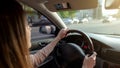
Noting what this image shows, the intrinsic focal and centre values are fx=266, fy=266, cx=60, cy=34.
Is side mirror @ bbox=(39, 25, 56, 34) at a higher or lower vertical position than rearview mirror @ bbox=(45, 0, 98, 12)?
lower

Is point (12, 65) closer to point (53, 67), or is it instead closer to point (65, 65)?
point (65, 65)

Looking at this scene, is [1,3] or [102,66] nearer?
[1,3]

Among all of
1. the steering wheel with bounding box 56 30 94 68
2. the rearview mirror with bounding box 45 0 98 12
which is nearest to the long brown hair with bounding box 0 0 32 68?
the rearview mirror with bounding box 45 0 98 12

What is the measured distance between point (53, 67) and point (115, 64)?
26.4 inches

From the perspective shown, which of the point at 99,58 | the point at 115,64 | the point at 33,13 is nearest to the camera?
the point at 115,64

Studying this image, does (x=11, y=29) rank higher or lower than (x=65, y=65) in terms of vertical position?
higher

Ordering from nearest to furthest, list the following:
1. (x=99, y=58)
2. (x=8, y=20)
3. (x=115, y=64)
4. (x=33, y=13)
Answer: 1. (x=8, y=20)
2. (x=115, y=64)
3. (x=99, y=58)
4. (x=33, y=13)

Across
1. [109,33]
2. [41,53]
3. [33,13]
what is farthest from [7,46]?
[109,33]

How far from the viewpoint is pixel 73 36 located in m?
2.77

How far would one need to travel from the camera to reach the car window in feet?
10.7

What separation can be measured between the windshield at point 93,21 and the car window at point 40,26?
0.67 feet

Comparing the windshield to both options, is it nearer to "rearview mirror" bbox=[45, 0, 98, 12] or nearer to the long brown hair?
"rearview mirror" bbox=[45, 0, 98, 12]

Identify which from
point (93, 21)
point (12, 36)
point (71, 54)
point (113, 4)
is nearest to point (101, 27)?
point (93, 21)

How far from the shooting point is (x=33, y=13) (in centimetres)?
318
